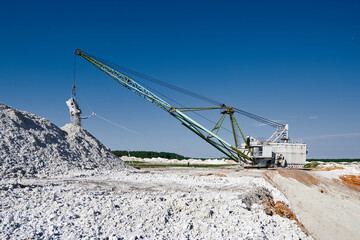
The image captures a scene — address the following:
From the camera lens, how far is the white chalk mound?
1780 cm

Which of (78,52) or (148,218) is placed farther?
(78,52)

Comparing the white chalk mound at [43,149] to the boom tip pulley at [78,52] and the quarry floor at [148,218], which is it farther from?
the boom tip pulley at [78,52]

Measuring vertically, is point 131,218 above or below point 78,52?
below

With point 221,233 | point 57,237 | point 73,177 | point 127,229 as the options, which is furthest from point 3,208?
point 73,177

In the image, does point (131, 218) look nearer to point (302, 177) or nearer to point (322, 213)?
point (322, 213)

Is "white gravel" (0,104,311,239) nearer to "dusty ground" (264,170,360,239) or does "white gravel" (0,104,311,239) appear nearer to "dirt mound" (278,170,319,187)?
"dusty ground" (264,170,360,239)

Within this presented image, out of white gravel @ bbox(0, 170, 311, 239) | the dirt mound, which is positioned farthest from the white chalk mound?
the dirt mound

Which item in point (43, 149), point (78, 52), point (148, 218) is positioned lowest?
point (148, 218)

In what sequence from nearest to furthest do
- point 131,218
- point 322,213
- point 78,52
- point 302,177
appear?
point 131,218 < point 322,213 < point 302,177 < point 78,52

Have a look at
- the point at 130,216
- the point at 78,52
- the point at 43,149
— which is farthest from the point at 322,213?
the point at 78,52

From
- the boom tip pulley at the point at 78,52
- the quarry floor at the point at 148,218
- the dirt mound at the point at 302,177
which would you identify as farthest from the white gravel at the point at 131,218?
the boom tip pulley at the point at 78,52

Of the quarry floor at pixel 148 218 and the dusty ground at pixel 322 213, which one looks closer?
the quarry floor at pixel 148 218

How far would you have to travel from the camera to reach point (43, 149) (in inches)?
822

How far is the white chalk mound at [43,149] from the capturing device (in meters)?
17.8
